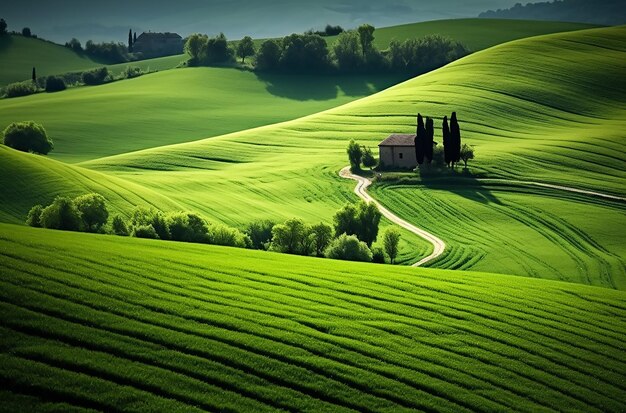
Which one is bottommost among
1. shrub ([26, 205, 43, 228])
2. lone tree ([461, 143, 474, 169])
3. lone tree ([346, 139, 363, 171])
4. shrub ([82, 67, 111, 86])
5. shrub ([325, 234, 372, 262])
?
shrub ([325, 234, 372, 262])

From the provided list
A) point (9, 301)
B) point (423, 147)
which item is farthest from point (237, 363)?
point (423, 147)

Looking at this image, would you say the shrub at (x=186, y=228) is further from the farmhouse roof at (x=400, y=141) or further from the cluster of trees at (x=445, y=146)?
the farmhouse roof at (x=400, y=141)

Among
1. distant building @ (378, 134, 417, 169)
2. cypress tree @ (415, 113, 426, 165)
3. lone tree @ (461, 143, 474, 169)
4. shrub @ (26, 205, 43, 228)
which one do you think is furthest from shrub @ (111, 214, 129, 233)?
lone tree @ (461, 143, 474, 169)

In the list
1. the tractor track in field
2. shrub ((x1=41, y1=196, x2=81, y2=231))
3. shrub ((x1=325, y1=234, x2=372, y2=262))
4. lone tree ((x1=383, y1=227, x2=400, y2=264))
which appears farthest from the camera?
the tractor track in field

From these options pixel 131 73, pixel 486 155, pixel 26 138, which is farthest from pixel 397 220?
pixel 131 73

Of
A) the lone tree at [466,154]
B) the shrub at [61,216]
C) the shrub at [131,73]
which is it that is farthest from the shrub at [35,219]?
the shrub at [131,73]

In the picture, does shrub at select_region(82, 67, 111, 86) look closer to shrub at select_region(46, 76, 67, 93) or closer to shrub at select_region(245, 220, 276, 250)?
shrub at select_region(46, 76, 67, 93)

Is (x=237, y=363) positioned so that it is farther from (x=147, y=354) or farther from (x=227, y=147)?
(x=227, y=147)

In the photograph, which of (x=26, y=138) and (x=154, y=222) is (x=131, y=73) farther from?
(x=154, y=222)
